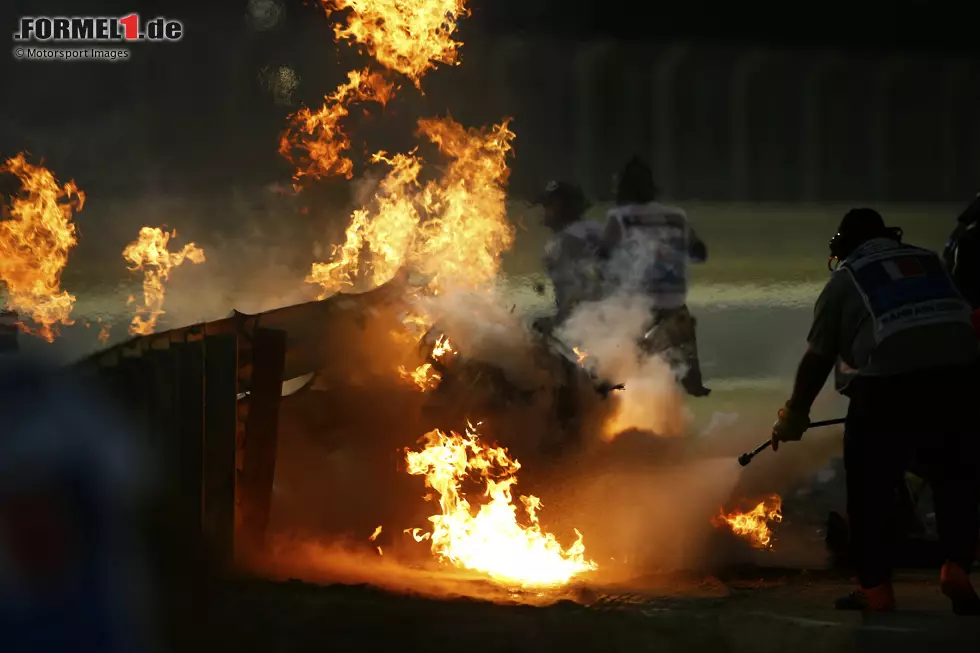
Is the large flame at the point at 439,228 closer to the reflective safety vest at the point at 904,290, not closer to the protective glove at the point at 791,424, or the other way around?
the protective glove at the point at 791,424

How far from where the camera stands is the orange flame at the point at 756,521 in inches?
238

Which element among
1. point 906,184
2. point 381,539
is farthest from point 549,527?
point 906,184

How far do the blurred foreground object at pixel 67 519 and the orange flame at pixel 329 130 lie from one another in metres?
4.75

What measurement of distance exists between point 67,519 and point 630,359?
484cm

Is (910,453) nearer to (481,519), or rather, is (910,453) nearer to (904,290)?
(904,290)

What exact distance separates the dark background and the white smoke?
2.40m

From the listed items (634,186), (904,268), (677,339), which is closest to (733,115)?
(634,186)

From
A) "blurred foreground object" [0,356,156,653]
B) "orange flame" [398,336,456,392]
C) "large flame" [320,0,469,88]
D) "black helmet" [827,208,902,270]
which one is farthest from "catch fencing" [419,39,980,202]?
"blurred foreground object" [0,356,156,653]

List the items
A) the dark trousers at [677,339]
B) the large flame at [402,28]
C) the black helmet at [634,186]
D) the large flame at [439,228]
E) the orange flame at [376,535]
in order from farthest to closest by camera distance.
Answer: the black helmet at [634,186] < the dark trousers at [677,339] < the large flame at [402,28] < the large flame at [439,228] < the orange flame at [376,535]

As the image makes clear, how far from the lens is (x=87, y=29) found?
9992mm

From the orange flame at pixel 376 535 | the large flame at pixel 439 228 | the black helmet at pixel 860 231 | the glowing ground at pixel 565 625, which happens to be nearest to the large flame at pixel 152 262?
the large flame at pixel 439 228

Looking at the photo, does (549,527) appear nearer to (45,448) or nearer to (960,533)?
(960,533)

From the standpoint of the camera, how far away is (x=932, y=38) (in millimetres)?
11125

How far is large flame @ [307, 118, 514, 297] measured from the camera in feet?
22.3
